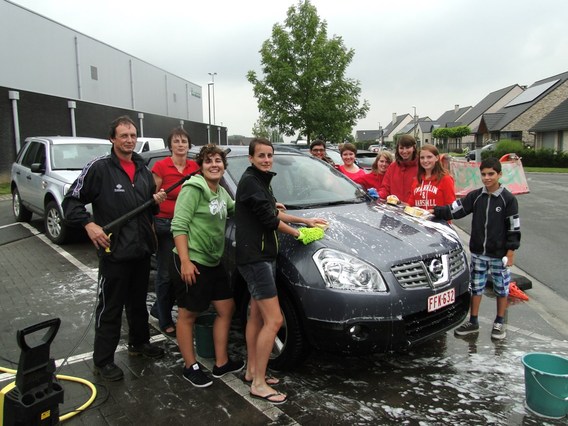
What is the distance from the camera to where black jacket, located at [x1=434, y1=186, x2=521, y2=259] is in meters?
3.97

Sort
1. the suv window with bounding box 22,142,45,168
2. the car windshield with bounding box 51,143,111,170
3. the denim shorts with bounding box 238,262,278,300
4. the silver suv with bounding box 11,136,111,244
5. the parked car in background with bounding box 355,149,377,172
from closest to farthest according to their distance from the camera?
the denim shorts with bounding box 238,262,278,300
the silver suv with bounding box 11,136,111,244
the car windshield with bounding box 51,143,111,170
the suv window with bounding box 22,142,45,168
the parked car in background with bounding box 355,149,377,172

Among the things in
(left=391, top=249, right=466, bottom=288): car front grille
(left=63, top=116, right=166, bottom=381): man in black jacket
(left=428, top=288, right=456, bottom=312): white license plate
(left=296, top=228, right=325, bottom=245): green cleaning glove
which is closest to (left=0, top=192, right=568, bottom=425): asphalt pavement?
(left=63, top=116, right=166, bottom=381): man in black jacket

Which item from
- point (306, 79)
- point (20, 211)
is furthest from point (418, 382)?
point (306, 79)

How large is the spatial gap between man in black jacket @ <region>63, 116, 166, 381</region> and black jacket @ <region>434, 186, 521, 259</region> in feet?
9.34

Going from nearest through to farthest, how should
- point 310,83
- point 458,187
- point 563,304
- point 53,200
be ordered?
1. point 563,304
2. point 458,187
3. point 53,200
4. point 310,83

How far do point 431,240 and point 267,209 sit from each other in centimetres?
141

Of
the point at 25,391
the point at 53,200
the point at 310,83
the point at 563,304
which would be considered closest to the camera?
the point at 25,391

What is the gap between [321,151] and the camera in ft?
20.6

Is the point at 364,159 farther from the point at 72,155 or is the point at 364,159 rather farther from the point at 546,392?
the point at 546,392

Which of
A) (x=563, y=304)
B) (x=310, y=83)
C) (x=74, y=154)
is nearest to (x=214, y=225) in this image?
(x=563, y=304)

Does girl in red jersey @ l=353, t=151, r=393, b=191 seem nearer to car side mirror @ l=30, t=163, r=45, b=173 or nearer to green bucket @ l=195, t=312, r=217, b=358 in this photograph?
green bucket @ l=195, t=312, r=217, b=358

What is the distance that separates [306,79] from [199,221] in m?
19.6

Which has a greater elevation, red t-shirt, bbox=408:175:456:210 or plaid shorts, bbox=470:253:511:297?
red t-shirt, bbox=408:175:456:210

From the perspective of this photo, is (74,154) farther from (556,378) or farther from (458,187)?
(556,378)
